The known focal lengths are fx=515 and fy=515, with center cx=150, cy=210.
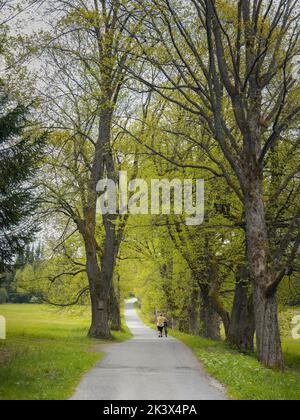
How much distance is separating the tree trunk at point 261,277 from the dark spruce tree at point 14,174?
621 cm

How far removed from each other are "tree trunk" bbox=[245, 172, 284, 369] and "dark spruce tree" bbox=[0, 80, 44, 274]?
621 cm

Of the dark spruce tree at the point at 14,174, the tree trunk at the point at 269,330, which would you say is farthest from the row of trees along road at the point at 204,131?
the dark spruce tree at the point at 14,174

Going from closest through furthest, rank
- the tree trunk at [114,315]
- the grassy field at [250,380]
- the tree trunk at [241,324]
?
the grassy field at [250,380], the tree trunk at [241,324], the tree trunk at [114,315]

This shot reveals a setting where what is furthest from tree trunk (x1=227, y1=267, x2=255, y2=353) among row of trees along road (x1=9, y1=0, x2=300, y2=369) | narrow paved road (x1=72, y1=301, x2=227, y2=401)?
narrow paved road (x1=72, y1=301, x2=227, y2=401)

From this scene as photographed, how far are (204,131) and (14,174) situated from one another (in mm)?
9628

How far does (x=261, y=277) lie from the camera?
46.9ft

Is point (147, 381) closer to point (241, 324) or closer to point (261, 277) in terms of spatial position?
point (261, 277)

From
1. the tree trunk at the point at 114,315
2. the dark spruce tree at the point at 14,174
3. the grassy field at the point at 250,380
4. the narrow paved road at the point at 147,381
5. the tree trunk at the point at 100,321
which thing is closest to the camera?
the narrow paved road at the point at 147,381

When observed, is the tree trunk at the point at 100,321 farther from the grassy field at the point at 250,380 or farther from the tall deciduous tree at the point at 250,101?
the tall deciduous tree at the point at 250,101

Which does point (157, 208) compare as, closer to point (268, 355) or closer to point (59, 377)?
point (268, 355)

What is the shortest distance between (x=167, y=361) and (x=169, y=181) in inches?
296

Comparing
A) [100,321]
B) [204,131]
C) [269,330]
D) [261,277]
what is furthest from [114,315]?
[261,277]

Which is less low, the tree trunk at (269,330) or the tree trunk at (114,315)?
the tree trunk at (269,330)

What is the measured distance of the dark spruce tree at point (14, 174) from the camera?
13906 millimetres
